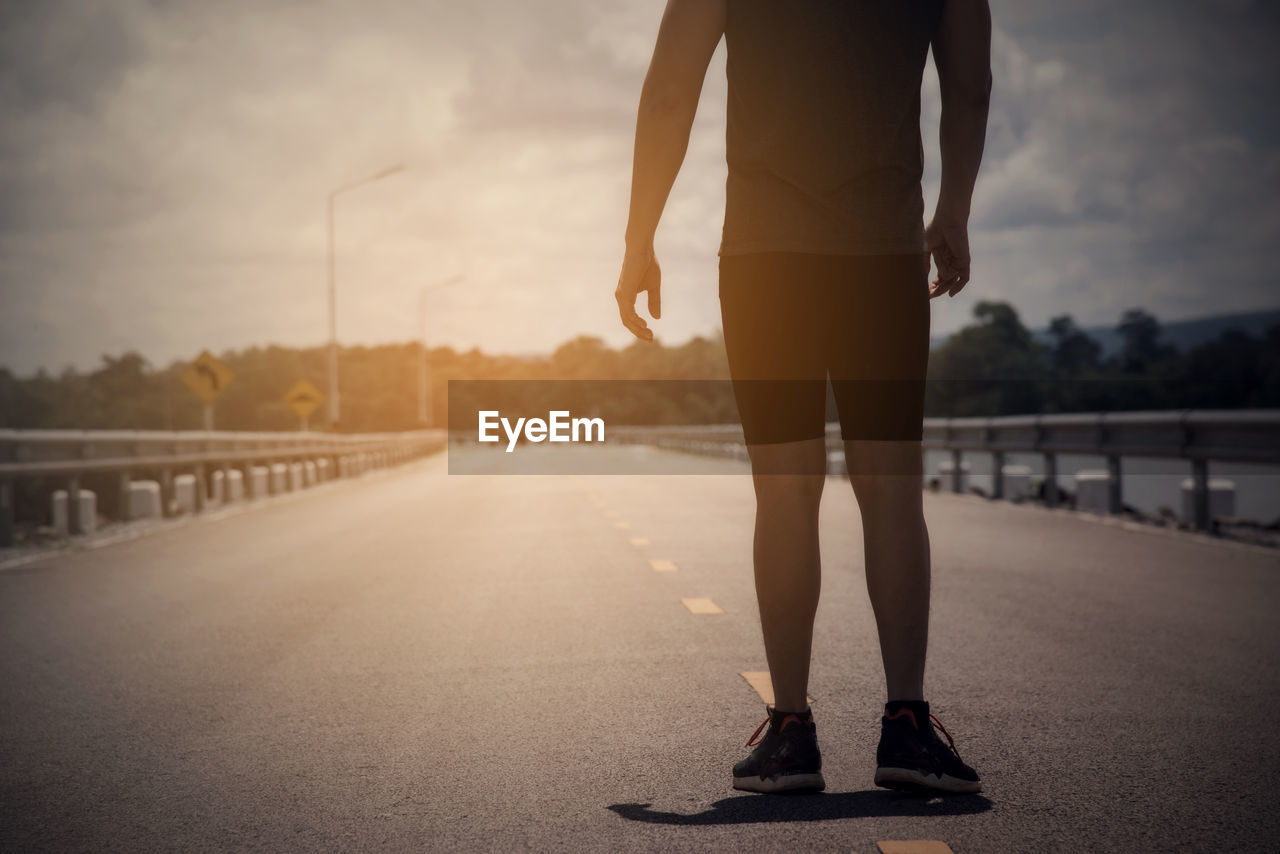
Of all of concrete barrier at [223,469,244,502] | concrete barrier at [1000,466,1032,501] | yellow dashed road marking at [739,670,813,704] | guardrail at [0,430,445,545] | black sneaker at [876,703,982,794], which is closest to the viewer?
black sneaker at [876,703,982,794]

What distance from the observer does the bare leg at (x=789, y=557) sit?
3.31m

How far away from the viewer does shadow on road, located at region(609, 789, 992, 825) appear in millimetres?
3075

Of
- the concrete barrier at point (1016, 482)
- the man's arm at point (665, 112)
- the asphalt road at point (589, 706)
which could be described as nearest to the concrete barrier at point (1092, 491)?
the concrete barrier at point (1016, 482)

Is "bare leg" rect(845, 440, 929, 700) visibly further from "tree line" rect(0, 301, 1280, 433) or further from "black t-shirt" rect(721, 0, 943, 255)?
"tree line" rect(0, 301, 1280, 433)

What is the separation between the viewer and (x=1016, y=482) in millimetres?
16516

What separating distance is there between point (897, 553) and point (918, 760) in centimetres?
51

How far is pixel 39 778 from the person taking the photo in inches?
145

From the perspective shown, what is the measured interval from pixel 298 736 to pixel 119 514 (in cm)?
1161

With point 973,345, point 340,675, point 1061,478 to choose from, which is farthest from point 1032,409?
point 340,675

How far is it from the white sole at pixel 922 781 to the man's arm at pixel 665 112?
4.60 feet

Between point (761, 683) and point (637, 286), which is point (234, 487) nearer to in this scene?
point (761, 683)

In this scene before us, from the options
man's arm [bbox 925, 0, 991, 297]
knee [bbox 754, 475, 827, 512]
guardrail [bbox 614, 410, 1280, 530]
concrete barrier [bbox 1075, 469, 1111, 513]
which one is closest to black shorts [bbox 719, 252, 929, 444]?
knee [bbox 754, 475, 827, 512]

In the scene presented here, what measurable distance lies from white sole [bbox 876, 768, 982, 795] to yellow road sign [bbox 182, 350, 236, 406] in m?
25.0

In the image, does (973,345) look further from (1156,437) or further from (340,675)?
(340,675)
